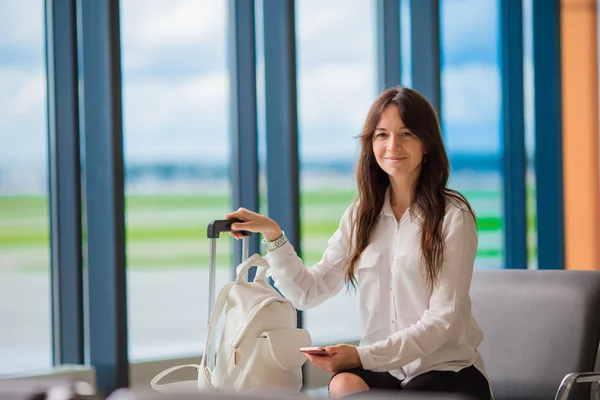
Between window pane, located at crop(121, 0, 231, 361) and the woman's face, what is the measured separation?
267 centimetres

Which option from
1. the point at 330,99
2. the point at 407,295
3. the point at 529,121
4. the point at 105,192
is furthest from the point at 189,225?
the point at 407,295

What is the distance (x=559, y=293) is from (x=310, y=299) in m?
0.71

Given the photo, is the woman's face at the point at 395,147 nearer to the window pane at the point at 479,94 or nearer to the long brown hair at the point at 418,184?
the long brown hair at the point at 418,184

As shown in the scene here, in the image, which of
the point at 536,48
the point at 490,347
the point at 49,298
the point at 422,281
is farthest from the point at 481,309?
the point at 536,48

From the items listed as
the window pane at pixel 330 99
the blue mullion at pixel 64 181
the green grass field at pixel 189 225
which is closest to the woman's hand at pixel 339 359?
the blue mullion at pixel 64 181

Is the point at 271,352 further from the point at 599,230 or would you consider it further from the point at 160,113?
the point at 599,230

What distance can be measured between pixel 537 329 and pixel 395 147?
2.25 ft

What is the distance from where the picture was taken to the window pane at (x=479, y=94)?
5.39 m

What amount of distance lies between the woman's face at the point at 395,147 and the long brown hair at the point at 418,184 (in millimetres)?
16

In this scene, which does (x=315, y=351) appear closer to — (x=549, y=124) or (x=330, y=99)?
(x=330, y=99)

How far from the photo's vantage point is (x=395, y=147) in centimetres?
225

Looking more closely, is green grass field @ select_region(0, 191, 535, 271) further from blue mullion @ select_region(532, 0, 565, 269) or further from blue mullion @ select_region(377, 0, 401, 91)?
blue mullion @ select_region(377, 0, 401, 91)

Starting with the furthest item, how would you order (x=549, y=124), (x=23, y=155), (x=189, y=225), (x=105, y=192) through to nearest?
(x=189, y=225) → (x=549, y=124) → (x=23, y=155) → (x=105, y=192)

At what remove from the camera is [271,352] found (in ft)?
6.70
